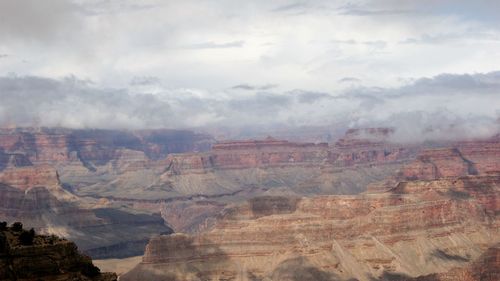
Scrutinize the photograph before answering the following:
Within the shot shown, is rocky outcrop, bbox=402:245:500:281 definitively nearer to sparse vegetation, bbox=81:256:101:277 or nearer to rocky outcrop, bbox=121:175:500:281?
rocky outcrop, bbox=121:175:500:281

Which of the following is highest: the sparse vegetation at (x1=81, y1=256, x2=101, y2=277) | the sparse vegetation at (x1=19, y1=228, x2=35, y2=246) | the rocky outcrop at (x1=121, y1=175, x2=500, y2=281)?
the rocky outcrop at (x1=121, y1=175, x2=500, y2=281)

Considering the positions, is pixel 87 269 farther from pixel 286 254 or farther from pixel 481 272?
pixel 286 254

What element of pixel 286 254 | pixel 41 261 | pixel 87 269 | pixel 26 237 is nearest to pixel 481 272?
pixel 286 254

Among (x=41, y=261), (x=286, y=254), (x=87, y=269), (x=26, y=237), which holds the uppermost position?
(x=286, y=254)

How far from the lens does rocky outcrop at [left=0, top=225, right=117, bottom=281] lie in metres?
41.9

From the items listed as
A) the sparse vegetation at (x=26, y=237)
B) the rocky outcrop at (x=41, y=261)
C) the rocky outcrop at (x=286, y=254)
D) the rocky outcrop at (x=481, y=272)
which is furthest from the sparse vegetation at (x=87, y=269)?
the rocky outcrop at (x=286, y=254)

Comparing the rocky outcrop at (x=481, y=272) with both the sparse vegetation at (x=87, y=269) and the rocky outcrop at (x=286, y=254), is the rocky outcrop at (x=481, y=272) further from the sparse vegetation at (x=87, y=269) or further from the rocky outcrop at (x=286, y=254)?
the sparse vegetation at (x=87, y=269)

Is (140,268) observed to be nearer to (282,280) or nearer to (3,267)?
(282,280)

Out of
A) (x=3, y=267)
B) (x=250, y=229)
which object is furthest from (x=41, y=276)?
(x=250, y=229)

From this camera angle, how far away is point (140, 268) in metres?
185

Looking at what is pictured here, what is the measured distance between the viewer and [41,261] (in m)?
42.7

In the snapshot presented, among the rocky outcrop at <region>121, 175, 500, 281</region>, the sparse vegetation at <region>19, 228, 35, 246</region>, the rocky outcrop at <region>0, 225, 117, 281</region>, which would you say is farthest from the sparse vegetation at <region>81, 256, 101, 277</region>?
the rocky outcrop at <region>121, 175, 500, 281</region>

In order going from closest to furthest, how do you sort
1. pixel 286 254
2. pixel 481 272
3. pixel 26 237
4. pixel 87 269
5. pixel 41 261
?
pixel 41 261 → pixel 26 237 → pixel 87 269 → pixel 481 272 → pixel 286 254

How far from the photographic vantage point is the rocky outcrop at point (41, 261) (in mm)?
41875
